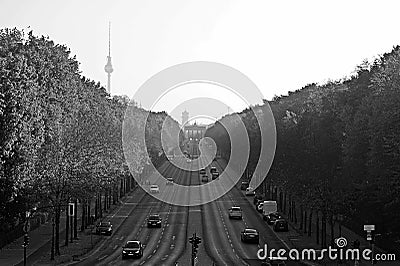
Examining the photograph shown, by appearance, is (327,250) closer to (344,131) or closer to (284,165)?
(344,131)

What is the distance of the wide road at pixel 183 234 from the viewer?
51125mm

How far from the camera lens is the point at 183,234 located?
64812 mm

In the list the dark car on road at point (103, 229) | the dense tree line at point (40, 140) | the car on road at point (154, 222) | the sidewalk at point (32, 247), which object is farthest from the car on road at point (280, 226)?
the sidewalk at point (32, 247)

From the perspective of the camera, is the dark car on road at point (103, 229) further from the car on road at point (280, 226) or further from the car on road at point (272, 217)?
the car on road at point (272, 217)

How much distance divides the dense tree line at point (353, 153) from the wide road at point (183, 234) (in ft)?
20.4

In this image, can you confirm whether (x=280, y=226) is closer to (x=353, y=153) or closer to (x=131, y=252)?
(x=353, y=153)

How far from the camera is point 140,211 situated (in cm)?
8612

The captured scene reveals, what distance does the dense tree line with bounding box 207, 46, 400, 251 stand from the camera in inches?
1861

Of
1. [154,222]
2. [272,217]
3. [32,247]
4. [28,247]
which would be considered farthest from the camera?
[272,217]

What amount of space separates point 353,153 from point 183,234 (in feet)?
59.9

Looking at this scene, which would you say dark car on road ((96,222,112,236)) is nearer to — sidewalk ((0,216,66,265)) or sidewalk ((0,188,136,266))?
sidewalk ((0,188,136,266))

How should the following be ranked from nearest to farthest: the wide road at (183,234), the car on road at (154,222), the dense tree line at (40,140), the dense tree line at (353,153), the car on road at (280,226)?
the dense tree line at (353,153) → the wide road at (183,234) → the dense tree line at (40,140) → the car on road at (280,226) → the car on road at (154,222)

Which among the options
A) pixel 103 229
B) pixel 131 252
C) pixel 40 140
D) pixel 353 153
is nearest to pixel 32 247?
pixel 103 229

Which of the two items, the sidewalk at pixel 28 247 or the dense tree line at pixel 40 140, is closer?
the sidewalk at pixel 28 247
